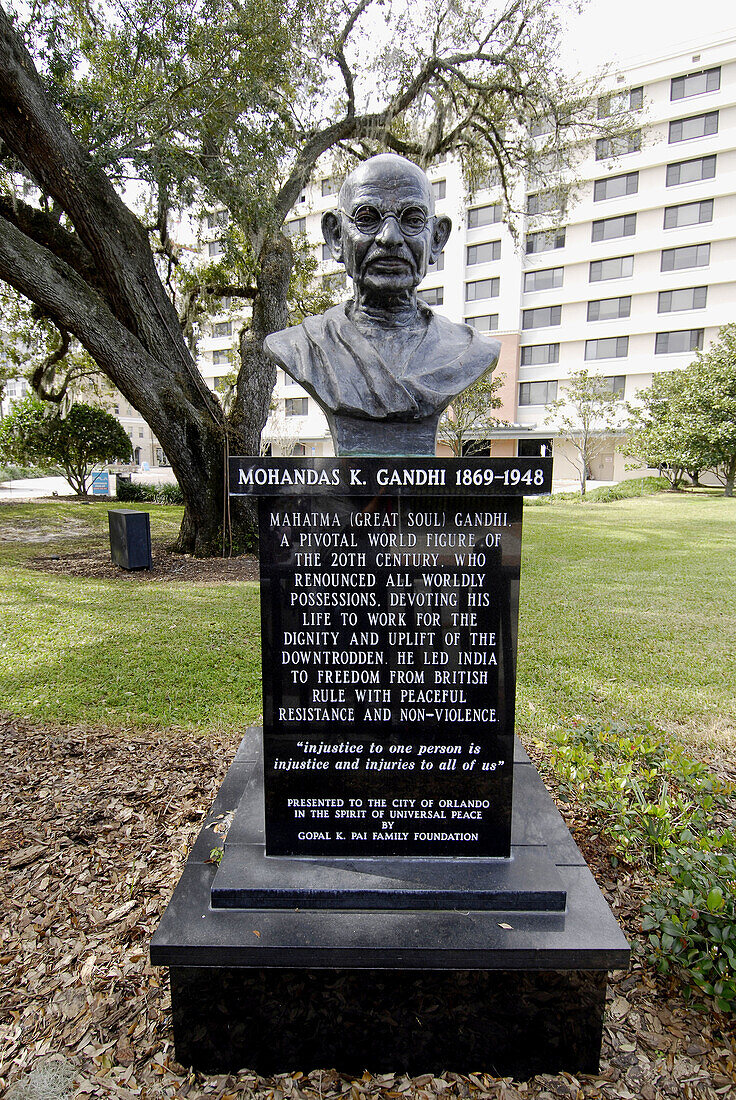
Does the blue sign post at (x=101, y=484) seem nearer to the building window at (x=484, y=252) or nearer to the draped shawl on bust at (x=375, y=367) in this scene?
the draped shawl on bust at (x=375, y=367)

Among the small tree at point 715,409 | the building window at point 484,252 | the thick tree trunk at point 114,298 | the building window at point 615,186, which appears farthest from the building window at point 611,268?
the thick tree trunk at point 114,298

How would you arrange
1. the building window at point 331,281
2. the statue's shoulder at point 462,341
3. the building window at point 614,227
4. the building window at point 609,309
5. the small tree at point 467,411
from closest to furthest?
the statue's shoulder at point 462,341 → the building window at point 331,281 → the small tree at point 467,411 → the building window at point 614,227 → the building window at point 609,309

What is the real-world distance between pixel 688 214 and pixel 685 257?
6.04ft

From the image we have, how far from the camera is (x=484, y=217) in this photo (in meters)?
30.9

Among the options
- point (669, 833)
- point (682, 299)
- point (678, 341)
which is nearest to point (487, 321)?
point (682, 299)

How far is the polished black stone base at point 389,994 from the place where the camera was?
1.98 meters

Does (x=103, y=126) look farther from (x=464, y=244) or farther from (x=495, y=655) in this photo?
(x=464, y=244)

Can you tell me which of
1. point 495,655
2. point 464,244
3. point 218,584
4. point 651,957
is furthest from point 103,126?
point 464,244

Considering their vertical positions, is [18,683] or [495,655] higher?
[495,655]

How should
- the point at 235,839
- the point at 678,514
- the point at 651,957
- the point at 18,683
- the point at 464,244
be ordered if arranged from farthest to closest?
the point at 464,244 → the point at 678,514 → the point at 18,683 → the point at 235,839 → the point at 651,957

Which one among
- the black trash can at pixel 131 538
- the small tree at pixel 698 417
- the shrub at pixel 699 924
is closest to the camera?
the shrub at pixel 699 924

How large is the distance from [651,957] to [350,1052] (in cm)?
116

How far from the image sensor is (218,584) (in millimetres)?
8328

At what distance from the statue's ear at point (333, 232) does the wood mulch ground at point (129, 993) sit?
295 centimetres
